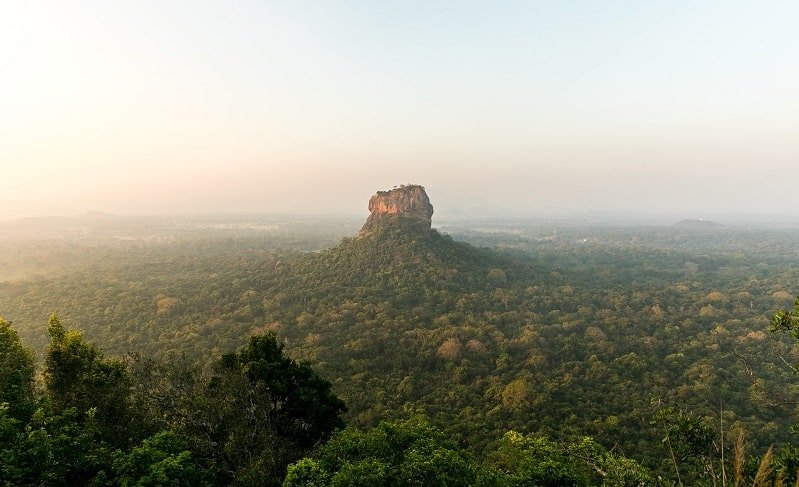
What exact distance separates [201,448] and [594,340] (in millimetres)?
48042

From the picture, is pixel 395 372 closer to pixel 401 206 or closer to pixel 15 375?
pixel 15 375

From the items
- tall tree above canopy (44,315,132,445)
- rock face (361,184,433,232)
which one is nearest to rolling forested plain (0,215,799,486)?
tall tree above canopy (44,315,132,445)

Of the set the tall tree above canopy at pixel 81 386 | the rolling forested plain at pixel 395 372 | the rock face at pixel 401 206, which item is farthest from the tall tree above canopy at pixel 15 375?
the rock face at pixel 401 206

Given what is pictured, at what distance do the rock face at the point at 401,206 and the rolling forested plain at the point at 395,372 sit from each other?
272 inches

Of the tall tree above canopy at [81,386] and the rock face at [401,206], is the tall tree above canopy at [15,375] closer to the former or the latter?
the tall tree above canopy at [81,386]

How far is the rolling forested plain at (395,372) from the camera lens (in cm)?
1083

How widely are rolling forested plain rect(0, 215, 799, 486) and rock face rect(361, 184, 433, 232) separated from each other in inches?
272

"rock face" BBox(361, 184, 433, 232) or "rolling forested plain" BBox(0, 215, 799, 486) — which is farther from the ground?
"rock face" BBox(361, 184, 433, 232)

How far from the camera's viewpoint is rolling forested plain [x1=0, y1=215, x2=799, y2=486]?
10828mm

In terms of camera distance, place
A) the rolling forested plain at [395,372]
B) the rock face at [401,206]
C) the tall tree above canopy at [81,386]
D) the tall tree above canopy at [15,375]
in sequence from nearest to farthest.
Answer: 1. the rolling forested plain at [395,372]
2. the tall tree above canopy at [15,375]
3. the tall tree above canopy at [81,386]
4. the rock face at [401,206]

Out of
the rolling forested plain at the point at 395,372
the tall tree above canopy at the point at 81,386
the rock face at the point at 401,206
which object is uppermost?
the rock face at the point at 401,206

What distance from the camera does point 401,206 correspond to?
91250 mm

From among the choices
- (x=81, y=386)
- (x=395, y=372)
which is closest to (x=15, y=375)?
(x=81, y=386)

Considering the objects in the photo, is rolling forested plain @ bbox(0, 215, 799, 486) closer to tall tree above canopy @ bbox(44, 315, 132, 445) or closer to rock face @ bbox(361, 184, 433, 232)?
tall tree above canopy @ bbox(44, 315, 132, 445)
